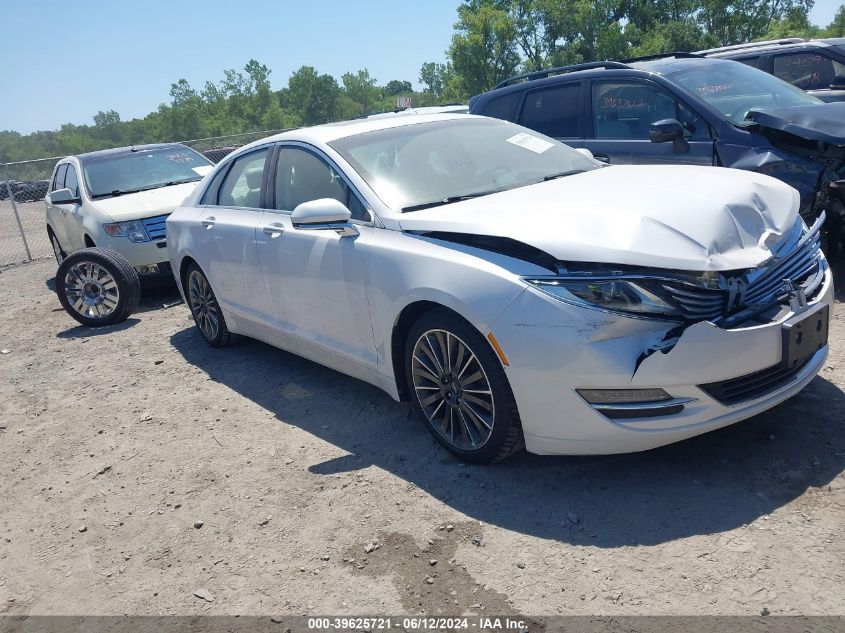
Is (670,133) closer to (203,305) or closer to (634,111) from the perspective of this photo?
(634,111)

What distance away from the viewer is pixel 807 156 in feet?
17.5

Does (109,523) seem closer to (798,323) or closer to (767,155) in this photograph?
(798,323)

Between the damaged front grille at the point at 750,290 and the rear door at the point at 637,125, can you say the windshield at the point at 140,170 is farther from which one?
the damaged front grille at the point at 750,290

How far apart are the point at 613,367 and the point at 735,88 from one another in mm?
4527

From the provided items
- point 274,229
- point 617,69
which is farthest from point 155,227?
point 617,69

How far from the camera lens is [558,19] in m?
76.1

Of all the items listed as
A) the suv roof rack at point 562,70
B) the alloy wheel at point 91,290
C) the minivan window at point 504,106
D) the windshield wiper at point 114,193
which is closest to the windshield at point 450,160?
the suv roof rack at point 562,70

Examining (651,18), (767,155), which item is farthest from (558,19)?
(767,155)

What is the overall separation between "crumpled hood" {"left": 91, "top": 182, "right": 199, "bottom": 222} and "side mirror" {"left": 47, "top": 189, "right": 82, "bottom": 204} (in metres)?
0.29

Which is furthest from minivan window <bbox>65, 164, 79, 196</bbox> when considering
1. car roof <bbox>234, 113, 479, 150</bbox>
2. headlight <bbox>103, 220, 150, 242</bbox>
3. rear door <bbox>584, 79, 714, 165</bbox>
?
rear door <bbox>584, 79, 714, 165</bbox>

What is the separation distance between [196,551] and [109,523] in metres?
0.67

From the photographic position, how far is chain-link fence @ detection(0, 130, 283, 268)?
14680 millimetres

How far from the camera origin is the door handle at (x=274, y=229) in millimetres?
4695

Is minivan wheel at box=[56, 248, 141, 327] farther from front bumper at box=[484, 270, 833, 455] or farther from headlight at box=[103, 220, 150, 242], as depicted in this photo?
front bumper at box=[484, 270, 833, 455]
